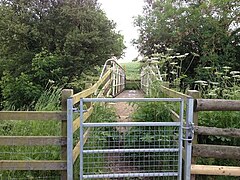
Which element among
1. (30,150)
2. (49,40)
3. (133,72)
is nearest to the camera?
(30,150)

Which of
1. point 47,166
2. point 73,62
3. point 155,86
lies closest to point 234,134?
point 155,86

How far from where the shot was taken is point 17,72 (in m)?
15.2

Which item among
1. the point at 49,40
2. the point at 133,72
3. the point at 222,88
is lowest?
the point at 222,88

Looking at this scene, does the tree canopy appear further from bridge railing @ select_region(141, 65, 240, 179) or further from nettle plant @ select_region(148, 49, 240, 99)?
bridge railing @ select_region(141, 65, 240, 179)

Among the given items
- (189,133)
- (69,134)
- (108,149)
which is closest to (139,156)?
(108,149)

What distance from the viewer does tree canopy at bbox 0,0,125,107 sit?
14305 millimetres

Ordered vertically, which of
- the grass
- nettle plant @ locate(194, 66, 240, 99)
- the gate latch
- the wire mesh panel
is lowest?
the wire mesh panel

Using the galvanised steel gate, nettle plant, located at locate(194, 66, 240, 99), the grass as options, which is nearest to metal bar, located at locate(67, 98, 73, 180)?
the galvanised steel gate

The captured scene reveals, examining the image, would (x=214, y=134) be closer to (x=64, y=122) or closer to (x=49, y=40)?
(x=64, y=122)

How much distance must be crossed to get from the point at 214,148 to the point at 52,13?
14001mm

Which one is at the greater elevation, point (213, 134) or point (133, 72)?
point (133, 72)

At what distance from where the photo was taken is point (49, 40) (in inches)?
593

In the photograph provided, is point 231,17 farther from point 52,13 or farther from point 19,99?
point 19,99

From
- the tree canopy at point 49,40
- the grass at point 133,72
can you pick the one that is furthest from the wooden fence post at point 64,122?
the tree canopy at point 49,40
